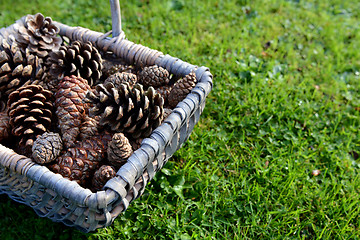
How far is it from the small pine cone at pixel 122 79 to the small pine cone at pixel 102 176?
2.29ft

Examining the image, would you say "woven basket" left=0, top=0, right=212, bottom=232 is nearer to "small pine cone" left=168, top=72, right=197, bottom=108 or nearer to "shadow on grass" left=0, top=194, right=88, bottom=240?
"small pine cone" left=168, top=72, right=197, bottom=108

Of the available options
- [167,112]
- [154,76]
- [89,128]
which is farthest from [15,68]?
[167,112]

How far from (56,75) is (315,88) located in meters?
2.60

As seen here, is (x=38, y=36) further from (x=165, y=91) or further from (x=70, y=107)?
(x=165, y=91)

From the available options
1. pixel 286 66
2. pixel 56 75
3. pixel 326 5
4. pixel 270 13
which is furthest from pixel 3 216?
pixel 326 5

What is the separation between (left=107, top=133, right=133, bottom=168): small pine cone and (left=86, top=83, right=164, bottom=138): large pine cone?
12cm

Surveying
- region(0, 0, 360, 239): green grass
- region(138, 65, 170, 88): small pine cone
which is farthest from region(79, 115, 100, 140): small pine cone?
region(0, 0, 360, 239): green grass

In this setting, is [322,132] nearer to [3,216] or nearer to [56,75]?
[56,75]

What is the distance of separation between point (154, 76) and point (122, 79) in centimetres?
24

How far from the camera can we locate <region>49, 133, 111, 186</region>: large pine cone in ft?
6.70

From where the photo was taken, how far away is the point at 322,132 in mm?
3182

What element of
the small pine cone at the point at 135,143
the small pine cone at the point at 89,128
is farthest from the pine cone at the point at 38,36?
the small pine cone at the point at 135,143

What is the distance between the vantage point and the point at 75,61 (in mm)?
2484

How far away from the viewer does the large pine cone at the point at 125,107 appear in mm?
2084
